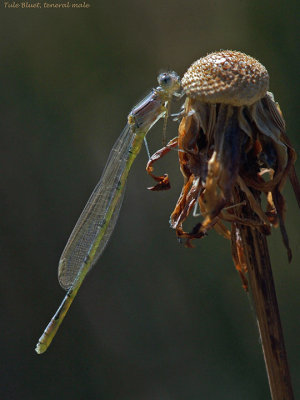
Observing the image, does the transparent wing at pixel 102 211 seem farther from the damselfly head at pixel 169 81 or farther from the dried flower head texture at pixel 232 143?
the dried flower head texture at pixel 232 143

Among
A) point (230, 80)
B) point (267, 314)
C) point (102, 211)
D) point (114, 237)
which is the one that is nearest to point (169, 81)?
point (102, 211)

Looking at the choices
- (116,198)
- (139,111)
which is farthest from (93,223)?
(139,111)

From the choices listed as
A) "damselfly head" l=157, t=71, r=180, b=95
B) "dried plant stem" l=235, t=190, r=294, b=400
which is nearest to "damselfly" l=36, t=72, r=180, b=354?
"damselfly head" l=157, t=71, r=180, b=95

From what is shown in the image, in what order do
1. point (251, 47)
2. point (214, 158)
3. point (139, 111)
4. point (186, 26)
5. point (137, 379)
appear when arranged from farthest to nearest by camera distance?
point (137, 379) < point (186, 26) < point (251, 47) < point (139, 111) < point (214, 158)

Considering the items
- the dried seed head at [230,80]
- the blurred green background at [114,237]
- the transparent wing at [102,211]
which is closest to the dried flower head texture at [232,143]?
the dried seed head at [230,80]

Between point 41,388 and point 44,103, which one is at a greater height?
point 44,103

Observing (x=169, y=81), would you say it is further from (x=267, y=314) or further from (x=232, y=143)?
(x=267, y=314)

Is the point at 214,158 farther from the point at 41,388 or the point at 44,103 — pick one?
the point at 41,388
